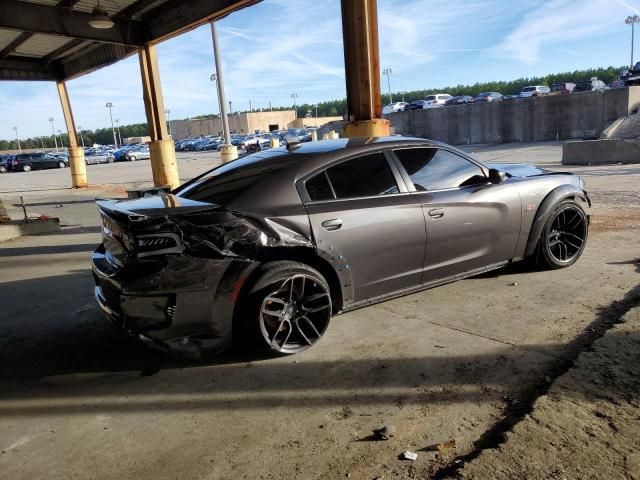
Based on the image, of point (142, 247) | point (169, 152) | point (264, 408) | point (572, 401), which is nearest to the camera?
point (572, 401)

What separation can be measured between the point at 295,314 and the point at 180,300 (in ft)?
2.80

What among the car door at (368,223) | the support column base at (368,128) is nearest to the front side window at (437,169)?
the car door at (368,223)

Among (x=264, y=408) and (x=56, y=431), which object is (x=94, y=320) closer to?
(x=56, y=431)

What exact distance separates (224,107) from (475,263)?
17.3 meters

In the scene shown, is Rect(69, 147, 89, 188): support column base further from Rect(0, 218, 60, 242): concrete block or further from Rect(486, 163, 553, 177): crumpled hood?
Rect(486, 163, 553, 177): crumpled hood

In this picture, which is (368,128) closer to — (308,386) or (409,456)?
(308,386)

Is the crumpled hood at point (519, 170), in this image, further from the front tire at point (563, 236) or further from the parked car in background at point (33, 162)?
the parked car in background at point (33, 162)

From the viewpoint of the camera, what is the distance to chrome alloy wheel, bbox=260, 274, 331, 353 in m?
3.61

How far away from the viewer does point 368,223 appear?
3973mm

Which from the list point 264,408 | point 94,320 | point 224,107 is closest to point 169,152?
point 224,107

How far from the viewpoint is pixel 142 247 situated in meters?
3.35

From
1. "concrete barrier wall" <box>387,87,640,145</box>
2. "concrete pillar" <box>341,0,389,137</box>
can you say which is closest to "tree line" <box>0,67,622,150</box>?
"concrete barrier wall" <box>387,87,640,145</box>

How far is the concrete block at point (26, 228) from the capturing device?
9.65 m

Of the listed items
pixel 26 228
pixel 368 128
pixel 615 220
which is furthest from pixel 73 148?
pixel 615 220
